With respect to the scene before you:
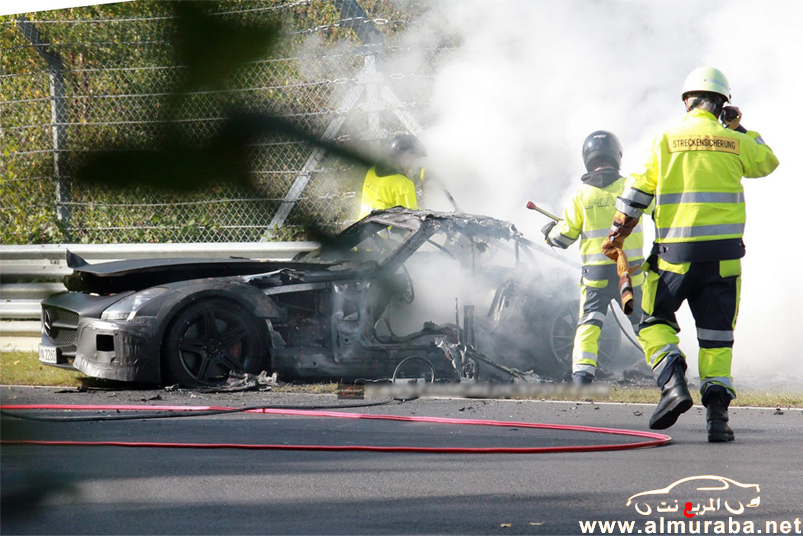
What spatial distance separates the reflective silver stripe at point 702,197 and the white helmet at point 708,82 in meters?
0.40

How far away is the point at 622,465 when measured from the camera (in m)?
3.46

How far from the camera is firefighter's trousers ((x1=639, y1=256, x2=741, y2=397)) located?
12.8 feet

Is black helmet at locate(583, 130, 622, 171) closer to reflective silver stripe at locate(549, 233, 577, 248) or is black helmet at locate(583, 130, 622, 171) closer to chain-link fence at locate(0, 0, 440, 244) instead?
reflective silver stripe at locate(549, 233, 577, 248)

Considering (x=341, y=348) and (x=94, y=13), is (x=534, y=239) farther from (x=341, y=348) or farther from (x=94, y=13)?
(x=94, y=13)

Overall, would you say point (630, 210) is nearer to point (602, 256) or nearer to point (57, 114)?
point (602, 256)

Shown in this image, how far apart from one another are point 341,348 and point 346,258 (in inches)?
192

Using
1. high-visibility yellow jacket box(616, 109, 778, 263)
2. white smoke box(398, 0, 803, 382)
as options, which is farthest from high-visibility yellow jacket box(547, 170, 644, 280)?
high-visibility yellow jacket box(616, 109, 778, 263)

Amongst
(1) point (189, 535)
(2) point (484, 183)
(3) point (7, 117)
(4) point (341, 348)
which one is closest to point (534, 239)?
(4) point (341, 348)

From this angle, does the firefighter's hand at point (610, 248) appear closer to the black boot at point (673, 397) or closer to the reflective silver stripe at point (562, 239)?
the black boot at point (673, 397)

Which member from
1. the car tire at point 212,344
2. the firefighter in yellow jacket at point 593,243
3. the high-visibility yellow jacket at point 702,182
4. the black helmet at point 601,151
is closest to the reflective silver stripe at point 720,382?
the high-visibility yellow jacket at point 702,182

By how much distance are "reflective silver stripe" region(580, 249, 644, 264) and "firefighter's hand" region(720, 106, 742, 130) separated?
173 centimetres

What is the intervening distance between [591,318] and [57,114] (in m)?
5.09

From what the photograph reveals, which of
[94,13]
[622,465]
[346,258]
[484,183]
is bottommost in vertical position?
[622,465]

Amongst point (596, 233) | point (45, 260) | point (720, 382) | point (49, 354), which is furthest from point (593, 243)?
point (45, 260)
